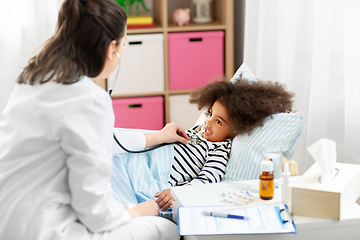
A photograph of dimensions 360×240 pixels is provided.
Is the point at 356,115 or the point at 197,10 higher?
the point at 197,10

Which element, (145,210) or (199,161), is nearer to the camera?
(145,210)

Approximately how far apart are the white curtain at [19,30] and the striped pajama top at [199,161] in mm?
1489

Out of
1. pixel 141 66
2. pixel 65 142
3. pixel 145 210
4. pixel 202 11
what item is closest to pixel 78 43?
pixel 65 142

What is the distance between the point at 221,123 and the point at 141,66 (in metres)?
1.23

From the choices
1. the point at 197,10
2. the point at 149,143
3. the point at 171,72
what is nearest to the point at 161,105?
the point at 171,72

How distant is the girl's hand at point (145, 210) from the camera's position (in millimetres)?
1290

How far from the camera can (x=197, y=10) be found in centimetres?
299

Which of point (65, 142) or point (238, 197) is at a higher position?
point (65, 142)

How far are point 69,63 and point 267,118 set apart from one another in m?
0.77

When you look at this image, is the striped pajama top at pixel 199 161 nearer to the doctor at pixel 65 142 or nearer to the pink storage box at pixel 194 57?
the doctor at pixel 65 142

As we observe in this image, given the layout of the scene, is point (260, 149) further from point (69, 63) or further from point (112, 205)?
point (69, 63)

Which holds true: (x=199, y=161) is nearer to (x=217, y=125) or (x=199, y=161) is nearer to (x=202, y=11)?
(x=217, y=125)

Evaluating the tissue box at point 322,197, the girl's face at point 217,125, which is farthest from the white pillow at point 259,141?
the tissue box at point 322,197

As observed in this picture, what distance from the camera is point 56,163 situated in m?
1.14
